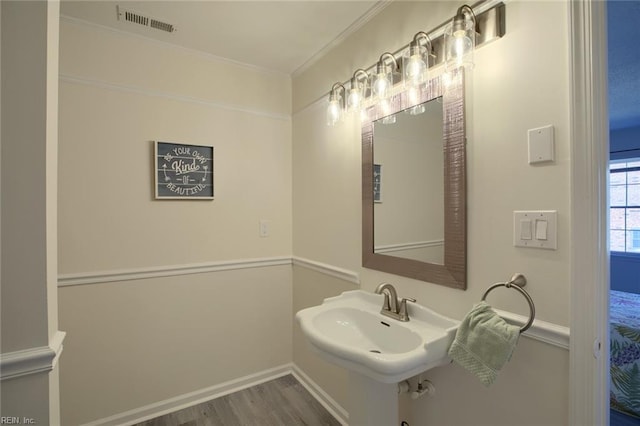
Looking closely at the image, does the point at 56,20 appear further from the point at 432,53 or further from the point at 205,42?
the point at 432,53

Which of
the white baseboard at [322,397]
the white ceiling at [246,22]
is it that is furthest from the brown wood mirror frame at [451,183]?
the white baseboard at [322,397]

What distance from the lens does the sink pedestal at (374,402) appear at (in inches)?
49.9

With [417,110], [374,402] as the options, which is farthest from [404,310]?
[417,110]

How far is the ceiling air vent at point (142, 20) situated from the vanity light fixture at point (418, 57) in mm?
1476

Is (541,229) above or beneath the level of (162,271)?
above

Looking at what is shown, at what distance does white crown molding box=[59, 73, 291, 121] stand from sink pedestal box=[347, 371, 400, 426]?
195 centimetres

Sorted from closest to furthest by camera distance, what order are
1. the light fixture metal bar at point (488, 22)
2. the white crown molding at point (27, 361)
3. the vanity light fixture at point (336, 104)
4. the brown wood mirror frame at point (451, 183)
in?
the white crown molding at point (27, 361) < the light fixture metal bar at point (488, 22) < the brown wood mirror frame at point (451, 183) < the vanity light fixture at point (336, 104)

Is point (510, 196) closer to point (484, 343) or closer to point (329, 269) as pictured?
point (484, 343)

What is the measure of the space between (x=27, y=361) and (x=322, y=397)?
68.1 inches

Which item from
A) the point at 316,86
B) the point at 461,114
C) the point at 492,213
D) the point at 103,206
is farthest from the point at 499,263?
the point at 103,206

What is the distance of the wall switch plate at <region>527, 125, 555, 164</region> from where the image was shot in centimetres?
96

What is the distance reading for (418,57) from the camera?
4.15 ft

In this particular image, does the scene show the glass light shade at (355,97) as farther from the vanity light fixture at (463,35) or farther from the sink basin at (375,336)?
the sink basin at (375,336)

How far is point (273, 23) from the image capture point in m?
1.78
